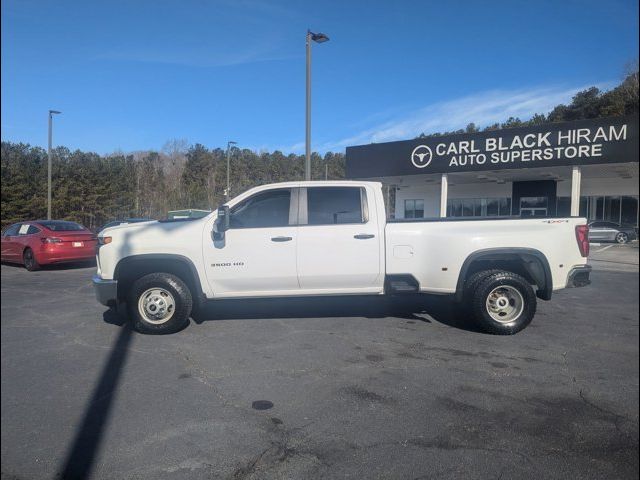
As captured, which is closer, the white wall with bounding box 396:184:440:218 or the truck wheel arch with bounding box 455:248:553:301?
the truck wheel arch with bounding box 455:248:553:301

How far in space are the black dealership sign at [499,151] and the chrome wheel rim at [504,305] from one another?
10.8 m

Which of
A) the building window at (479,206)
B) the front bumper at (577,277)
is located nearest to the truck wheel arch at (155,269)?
the front bumper at (577,277)

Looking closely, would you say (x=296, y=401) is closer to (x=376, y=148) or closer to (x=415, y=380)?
(x=415, y=380)

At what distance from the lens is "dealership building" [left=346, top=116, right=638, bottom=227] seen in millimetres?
16609

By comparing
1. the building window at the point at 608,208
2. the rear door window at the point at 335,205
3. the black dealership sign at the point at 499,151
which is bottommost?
the rear door window at the point at 335,205

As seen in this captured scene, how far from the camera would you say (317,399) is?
392 cm

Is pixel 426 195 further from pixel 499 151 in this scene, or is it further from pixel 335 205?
pixel 335 205

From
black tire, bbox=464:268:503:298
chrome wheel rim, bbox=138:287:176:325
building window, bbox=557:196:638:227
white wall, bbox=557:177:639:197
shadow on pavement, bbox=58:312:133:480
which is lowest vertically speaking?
shadow on pavement, bbox=58:312:133:480

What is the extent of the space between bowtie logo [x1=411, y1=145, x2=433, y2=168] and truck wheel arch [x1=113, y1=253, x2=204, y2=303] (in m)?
16.8

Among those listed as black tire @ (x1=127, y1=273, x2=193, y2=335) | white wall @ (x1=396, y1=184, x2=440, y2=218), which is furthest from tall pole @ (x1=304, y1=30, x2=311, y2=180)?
white wall @ (x1=396, y1=184, x2=440, y2=218)

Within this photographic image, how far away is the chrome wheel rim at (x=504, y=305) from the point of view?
5.95 metres

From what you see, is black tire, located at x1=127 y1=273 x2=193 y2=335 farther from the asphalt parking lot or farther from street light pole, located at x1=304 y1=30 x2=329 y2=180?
street light pole, located at x1=304 y1=30 x2=329 y2=180

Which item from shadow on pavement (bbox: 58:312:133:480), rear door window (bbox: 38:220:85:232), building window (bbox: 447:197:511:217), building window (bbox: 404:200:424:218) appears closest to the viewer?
shadow on pavement (bbox: 58:312:133:480)

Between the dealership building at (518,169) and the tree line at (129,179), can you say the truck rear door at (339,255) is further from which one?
the dealership building at (518,169)
